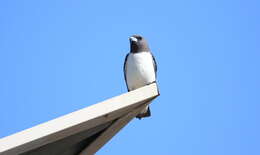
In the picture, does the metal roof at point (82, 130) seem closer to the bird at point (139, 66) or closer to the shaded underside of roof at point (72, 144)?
the shaded underside of roof at point (72, 144)

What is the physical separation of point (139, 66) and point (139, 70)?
0.05 metres

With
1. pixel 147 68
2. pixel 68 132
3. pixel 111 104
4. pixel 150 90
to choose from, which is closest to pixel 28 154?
pixel 68 132

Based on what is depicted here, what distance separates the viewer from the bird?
25.0 feet

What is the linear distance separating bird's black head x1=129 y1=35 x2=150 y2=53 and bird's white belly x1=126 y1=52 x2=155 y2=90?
111mm

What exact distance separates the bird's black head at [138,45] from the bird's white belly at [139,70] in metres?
0.11

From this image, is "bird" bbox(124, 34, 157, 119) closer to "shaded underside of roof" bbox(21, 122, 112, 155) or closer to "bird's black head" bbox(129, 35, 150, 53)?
"bird's black head" bbox(129, 35, 150, 53)

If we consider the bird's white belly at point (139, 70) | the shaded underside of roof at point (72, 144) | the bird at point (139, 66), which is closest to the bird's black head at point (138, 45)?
the bird at point (139, 66)

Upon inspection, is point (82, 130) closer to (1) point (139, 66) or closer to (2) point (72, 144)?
(2) point (72, 144)

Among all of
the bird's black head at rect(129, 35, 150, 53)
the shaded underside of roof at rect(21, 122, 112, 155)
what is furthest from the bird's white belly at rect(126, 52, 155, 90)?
the shaded underside of roof at rect(21, 122, 112, 155)

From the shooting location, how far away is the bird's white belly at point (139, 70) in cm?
763

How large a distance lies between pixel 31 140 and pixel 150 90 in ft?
3.75

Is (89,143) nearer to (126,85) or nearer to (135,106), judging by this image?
(135,106)

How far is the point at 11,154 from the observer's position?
3598 mm

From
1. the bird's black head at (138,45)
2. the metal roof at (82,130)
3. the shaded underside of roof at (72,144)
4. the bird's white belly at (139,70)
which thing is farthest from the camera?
the bird's black head at (138,45)
